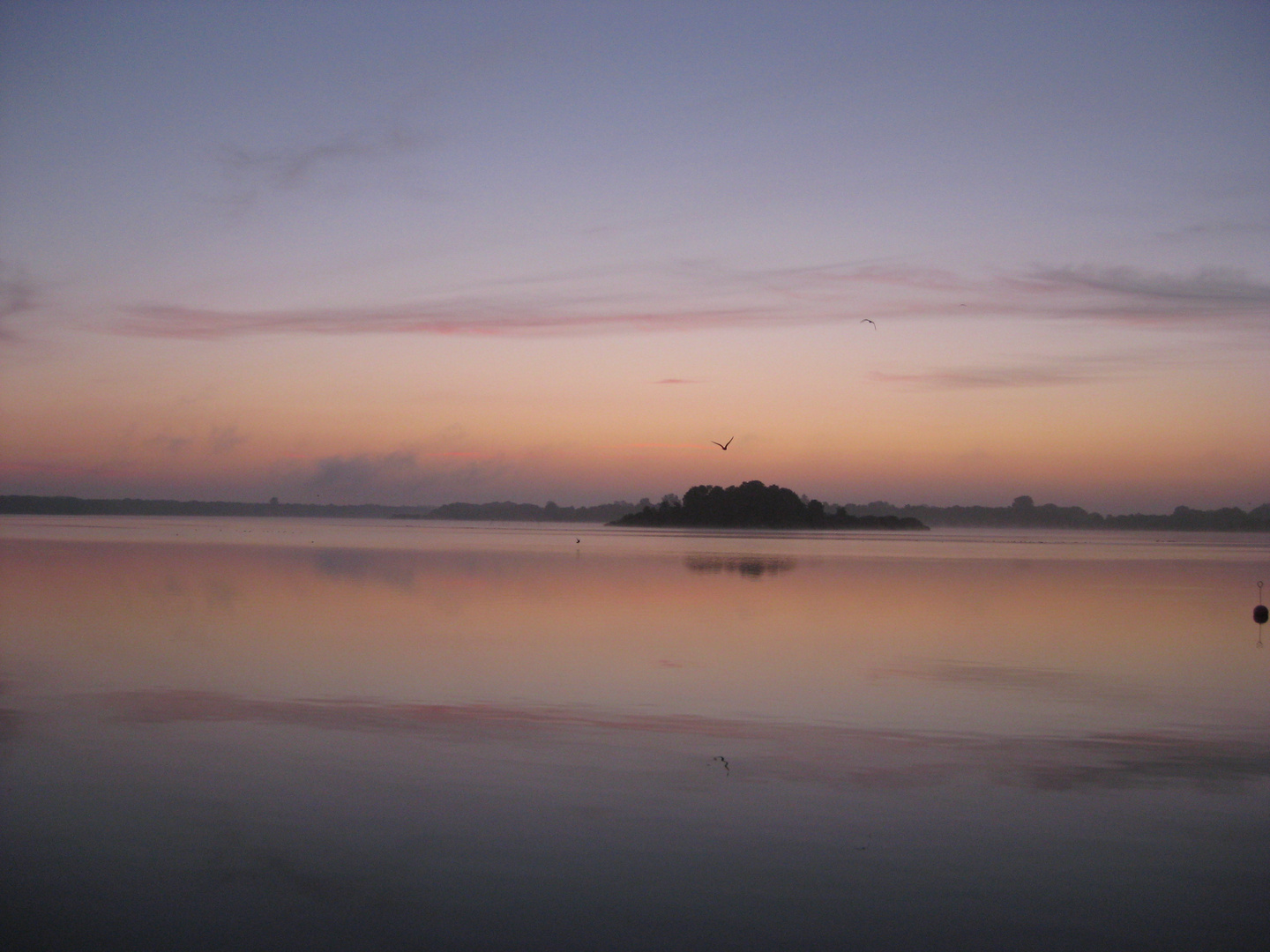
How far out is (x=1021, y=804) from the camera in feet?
33.1

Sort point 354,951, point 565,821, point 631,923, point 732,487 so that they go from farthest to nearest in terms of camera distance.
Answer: point 732,487 < point 565,821 < point 631,923 < point 354,951

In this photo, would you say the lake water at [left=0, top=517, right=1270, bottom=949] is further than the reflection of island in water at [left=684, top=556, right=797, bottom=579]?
No

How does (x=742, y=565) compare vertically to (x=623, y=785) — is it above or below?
above

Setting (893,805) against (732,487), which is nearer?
(893,805)

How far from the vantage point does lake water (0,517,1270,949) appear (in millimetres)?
7379

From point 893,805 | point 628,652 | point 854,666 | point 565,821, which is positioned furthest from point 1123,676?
point 565,821

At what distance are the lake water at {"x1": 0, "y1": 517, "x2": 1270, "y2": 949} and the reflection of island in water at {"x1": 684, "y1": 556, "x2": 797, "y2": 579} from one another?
845 inches

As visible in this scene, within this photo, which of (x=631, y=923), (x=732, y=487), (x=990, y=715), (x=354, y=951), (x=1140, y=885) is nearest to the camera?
(x=354, y=951)

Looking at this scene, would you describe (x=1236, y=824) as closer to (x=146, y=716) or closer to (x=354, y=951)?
(x=354, y=951)

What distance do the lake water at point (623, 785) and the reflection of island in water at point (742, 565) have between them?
21.5m

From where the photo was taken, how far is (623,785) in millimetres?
10531

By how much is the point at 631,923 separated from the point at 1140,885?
3904 mm

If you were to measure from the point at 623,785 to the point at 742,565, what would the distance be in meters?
40.6

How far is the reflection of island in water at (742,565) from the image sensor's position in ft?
150
